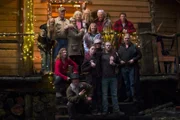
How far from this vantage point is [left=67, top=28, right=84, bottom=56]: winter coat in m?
12.0

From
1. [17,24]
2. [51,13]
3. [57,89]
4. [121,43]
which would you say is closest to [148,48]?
[121,43]

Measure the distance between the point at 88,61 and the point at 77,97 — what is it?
3.67ft

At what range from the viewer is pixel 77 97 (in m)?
10.2

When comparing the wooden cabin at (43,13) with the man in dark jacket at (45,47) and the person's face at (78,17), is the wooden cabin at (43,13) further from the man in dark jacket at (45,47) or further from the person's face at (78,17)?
the person's face at (78,17)

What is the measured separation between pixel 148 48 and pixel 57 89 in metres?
3.36

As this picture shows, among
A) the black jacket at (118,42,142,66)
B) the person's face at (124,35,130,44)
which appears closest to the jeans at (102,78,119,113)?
the black jacket at (118,42,142,66)

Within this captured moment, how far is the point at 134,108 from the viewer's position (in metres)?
11.3

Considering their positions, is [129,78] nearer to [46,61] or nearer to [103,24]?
[103,24]

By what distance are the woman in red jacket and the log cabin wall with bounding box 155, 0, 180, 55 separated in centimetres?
724

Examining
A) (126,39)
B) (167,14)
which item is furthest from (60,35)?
(167,14)

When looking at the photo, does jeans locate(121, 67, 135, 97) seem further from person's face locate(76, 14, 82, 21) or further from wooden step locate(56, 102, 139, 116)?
person's face locate(76, 14, 82, 21)

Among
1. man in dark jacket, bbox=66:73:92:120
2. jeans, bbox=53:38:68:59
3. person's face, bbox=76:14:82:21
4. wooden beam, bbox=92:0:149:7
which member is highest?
wooden beam, bbox=92:0:149:7

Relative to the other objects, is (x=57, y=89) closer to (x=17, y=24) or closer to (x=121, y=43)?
(x=121, y=43)

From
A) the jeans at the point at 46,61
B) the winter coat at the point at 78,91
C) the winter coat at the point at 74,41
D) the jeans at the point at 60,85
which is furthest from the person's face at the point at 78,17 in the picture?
the winter coat at the point at 78,91
